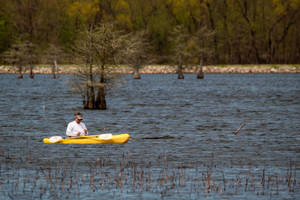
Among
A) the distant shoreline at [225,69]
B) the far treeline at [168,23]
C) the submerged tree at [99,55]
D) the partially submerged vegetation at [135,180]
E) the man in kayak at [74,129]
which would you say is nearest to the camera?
the partially submerged vegetation at [135,180]

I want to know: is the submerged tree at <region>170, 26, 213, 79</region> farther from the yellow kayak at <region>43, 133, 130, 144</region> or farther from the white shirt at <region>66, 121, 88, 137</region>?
→ the white shirt at <region>66, 121, 88, 137</region>

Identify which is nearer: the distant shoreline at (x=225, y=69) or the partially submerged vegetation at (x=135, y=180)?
the partially submerged vegetation at (x=135, y=180)

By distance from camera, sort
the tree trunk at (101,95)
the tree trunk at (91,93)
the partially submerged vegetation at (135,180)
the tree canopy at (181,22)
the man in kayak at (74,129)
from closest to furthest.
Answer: the partially submerged vegetation at (135,180), the man in kayak at (74,129), the tree trunk at (101,95), the tree trunk at (91,93), the tree canopy at (181,22)

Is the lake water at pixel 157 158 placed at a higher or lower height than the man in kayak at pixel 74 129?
lower

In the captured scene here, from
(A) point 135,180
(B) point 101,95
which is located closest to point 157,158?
(A) point 135,180

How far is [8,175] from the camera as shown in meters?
24.7

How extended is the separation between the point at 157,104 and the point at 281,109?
13997mm

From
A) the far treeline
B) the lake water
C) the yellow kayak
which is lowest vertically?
the lake water

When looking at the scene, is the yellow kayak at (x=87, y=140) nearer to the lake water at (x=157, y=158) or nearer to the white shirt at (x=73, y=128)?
the white shirt at (x=73, y=128)

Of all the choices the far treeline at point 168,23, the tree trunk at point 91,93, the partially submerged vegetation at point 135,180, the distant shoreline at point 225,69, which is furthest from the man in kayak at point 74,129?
the distant shoreline at point 225,69

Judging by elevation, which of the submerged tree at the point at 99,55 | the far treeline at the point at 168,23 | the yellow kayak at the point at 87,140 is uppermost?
the far treeline at the point at 168,23

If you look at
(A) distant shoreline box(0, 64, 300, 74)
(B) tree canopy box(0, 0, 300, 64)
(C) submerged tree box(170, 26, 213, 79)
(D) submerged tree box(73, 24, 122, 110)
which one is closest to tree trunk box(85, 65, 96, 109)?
(D) submerged tree box(73, 24, 122, 110)

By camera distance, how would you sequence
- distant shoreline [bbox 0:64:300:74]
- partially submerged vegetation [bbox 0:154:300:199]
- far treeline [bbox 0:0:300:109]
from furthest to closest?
distant shoreline [bbox 0:64:300:74] < far treeline [bbox 0:0:300:109] < partially submerged vegetation [bbox 0:154:300:199]

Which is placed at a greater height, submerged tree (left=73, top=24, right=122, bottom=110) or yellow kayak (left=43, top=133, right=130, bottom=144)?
submerged tree (left=73, top=24, right=122, bottom=110)
